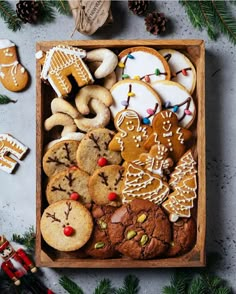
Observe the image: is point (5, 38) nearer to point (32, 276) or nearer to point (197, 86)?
point (197, 86)

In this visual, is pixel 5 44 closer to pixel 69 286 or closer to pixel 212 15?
pixel 212 15

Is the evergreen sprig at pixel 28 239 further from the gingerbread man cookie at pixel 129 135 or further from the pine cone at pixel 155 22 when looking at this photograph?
the pine cone at pixel 155 22

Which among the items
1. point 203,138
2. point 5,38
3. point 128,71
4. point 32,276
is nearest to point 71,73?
point 128,71

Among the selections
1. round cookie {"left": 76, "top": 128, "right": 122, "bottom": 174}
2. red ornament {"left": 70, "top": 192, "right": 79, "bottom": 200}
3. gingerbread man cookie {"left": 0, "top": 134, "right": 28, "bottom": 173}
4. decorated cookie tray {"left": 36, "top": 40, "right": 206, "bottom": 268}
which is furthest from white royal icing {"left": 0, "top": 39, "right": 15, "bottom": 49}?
red ornament {"left": 70, "top": 192, "right": 79, "bottom": 200}

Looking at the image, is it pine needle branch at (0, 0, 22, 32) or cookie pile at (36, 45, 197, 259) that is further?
pine needle branch at (0, 0, 22, 32)

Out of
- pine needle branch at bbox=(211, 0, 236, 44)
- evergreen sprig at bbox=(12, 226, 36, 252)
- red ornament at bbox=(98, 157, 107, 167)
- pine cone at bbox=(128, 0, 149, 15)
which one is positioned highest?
pine cone at bbox=(128, 0, 149, 15)

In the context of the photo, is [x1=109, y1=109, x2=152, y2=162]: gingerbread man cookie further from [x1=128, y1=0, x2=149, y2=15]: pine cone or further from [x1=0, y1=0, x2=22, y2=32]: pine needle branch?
[x1=0, y1=0, x2=22, y2=32]: pine needle branch

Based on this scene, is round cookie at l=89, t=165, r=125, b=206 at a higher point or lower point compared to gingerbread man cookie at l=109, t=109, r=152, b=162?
lower
